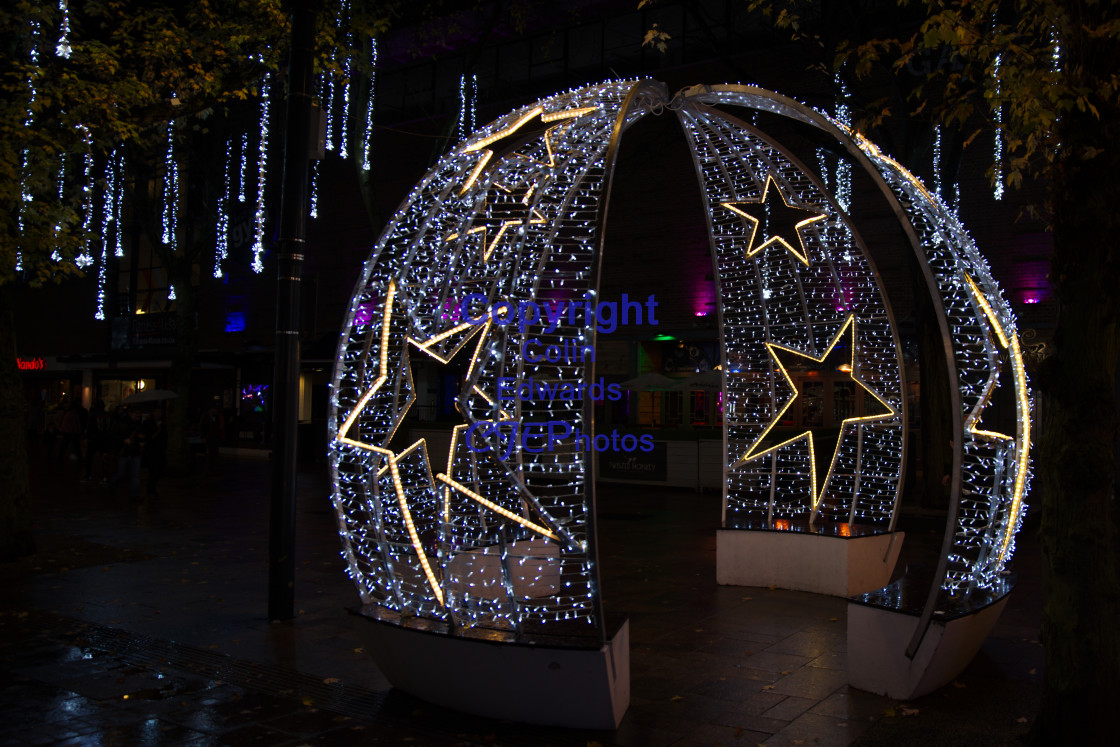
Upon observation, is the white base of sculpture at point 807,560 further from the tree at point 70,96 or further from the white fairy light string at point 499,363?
the tree at point 70,96

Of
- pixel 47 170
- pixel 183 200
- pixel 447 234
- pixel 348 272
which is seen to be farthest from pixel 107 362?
pixel 447 234

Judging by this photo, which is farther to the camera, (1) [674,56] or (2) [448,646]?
(1) [674,56]

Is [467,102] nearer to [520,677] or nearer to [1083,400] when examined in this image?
[520,677]

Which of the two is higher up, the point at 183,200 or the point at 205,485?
the point at 183,200

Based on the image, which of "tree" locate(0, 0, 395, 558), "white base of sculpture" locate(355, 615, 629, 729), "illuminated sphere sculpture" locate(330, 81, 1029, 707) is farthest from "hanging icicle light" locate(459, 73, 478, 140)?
"white base of sculpture" locate(355, 615, 629, 729)

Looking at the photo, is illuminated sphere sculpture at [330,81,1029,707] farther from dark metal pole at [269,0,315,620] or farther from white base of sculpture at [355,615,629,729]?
dark metal pole at [269,0,315,620]

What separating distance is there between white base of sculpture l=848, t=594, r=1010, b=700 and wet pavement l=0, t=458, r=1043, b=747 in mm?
102

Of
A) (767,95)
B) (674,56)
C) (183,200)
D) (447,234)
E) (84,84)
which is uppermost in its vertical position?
(674,56)

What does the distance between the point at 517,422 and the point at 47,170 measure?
21.4 ft

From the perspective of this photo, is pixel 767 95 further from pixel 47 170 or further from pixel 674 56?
pixel 674 56

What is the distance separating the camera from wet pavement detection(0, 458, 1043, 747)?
174 inches

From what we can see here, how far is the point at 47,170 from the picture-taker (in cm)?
841

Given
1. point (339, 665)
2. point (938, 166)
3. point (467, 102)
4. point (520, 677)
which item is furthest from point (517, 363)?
point (467, 102)

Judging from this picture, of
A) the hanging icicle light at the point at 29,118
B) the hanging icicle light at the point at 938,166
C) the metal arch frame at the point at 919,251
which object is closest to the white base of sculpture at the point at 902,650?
the metal arch frame at the point at 919,251
